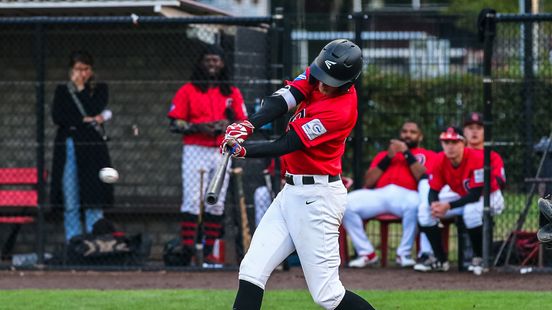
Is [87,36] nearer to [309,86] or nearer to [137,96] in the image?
[137,96]

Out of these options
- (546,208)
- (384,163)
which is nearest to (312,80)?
(546,208)

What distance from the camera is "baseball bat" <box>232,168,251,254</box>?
36.2 ft

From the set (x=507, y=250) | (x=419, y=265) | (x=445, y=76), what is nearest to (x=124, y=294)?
(x=419, y=265)

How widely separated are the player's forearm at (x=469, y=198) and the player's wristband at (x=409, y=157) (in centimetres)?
75

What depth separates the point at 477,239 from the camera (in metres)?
10.5

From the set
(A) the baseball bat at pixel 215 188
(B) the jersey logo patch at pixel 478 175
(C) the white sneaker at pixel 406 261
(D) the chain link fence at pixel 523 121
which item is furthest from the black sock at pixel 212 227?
(A) the baseball bat at pixel 215 188

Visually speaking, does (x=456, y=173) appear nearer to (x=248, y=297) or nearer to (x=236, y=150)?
(x=248, y=297)

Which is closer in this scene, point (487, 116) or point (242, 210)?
point (487, 116)

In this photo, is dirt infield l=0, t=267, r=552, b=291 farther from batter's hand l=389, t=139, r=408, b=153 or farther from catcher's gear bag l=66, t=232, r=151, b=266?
batter's hand l=389, t=139, r=408, b=153

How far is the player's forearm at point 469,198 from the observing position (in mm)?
10453

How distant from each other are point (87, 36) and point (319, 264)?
7105 mm

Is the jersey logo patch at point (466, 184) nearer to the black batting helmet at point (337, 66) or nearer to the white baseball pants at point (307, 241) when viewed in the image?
the white baseball pants at point (307, 241)

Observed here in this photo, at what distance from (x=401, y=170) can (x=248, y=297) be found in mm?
5186

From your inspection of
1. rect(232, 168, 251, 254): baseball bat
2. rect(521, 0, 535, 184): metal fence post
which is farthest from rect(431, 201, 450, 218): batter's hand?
rect(232, 168, 251, 254): baseball bat
